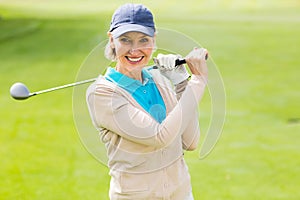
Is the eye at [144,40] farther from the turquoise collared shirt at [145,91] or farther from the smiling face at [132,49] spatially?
the turquoise collared shirt at [145,91]

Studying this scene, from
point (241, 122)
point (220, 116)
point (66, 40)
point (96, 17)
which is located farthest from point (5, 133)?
point (96, 17)

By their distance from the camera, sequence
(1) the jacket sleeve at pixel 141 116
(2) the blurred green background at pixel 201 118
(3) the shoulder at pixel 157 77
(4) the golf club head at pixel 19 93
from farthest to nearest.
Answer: (2) the blurred green background at pixel 201 118 → (4) the golf club head at pixel 19 93 → (3) the shoulder at pixel 157 77 → (1) the jacket sleeve at pixel 141 116

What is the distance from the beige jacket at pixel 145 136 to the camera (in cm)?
183

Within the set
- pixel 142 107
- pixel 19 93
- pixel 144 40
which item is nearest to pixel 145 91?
pixel 142 107

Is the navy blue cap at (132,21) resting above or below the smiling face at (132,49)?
above

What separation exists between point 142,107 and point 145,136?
0.32 ft

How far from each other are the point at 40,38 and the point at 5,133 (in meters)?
6.37

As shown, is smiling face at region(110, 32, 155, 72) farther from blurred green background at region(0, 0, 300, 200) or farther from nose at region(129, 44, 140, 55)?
blurred green background at region(0, 0, 300, 200)

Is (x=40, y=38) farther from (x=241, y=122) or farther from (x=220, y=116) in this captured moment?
(x=220, y=116)

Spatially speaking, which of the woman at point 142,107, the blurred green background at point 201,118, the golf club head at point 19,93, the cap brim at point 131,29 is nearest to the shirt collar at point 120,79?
the woman at point 142,107

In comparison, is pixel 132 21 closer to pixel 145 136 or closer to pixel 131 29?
pixel 131 29

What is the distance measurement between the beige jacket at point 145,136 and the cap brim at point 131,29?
0.14 meters

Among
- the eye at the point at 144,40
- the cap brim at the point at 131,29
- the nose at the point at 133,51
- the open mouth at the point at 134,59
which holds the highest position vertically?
the cap brim at the point at 131,29

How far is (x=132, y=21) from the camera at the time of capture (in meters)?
1.86
